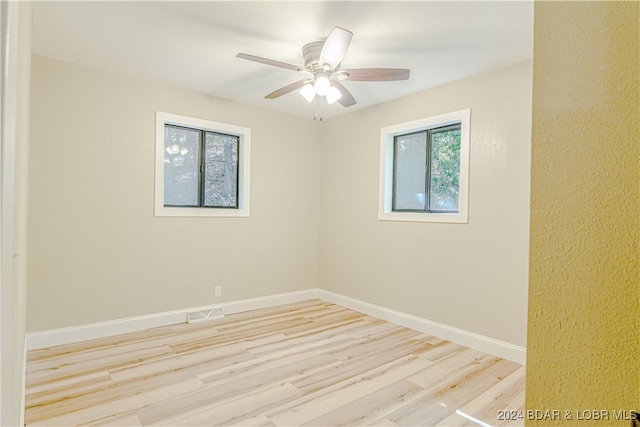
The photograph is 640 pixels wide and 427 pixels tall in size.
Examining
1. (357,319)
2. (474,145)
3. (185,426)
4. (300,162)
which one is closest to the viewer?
(185,426)

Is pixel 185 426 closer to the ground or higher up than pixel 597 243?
closer to the ground

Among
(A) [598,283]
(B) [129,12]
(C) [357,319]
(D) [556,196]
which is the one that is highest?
(B) [129,12]

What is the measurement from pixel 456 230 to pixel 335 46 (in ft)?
6.79

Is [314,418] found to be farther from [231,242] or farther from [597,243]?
[231,242]

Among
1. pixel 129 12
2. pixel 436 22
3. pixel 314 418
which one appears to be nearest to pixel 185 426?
pixel 314 418

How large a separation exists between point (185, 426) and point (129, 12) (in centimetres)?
259

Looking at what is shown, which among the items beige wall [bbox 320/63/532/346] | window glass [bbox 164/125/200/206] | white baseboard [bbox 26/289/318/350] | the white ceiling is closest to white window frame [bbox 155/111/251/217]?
window glass [bbox 164/125/200/206]

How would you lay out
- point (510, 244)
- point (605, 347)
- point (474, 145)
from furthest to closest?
point (474, 145) < point (510, 244) < point (605, 347)

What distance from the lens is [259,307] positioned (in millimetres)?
4215

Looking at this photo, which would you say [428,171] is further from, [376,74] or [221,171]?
[221,171]

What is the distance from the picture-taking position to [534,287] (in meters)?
0.68

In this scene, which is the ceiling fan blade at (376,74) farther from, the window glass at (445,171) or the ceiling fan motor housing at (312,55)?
the window glass at (445,171)

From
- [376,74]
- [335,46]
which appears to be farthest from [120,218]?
[376,74]

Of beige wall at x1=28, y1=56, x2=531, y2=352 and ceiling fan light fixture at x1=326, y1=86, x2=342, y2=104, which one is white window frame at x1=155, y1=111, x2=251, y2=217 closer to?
beige wall at x1=28, y1=56, x2=531, y2=352
